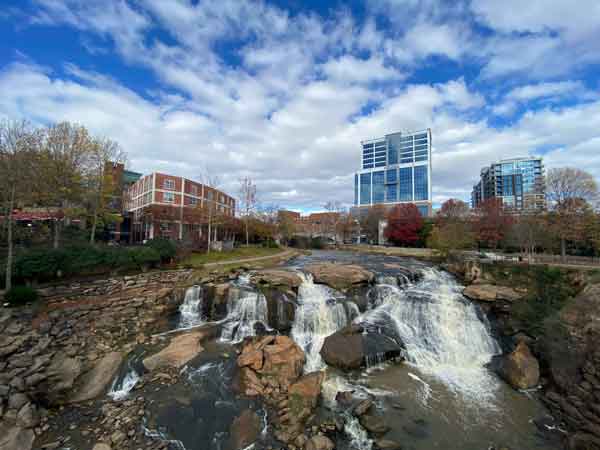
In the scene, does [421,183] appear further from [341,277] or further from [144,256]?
[144,256]

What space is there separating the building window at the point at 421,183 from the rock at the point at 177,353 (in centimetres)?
8108

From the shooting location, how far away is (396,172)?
3265 inches

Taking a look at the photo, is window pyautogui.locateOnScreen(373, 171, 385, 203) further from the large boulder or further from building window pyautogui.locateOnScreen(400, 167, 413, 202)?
the large boulder

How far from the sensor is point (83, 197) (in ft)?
62.1

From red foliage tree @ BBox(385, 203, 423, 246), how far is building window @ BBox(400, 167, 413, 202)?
34.6m

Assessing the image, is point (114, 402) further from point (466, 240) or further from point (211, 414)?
point (466, 240)

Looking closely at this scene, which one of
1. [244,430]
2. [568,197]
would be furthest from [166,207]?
[568,197]

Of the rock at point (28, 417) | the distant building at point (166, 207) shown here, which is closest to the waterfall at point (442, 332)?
the rock at point (28, 417)

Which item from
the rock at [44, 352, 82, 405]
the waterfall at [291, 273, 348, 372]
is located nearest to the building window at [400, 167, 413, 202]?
the waterfall at [291, 273, 348, 372]

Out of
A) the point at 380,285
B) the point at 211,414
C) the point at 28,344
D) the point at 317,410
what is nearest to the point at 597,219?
the point at 380,285

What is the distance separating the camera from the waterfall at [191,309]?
498 inches

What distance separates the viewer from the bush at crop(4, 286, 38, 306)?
10.1 meters

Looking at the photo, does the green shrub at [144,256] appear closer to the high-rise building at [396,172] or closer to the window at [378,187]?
the high-rise building at [396,172]

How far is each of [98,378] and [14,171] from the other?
1107 cm
